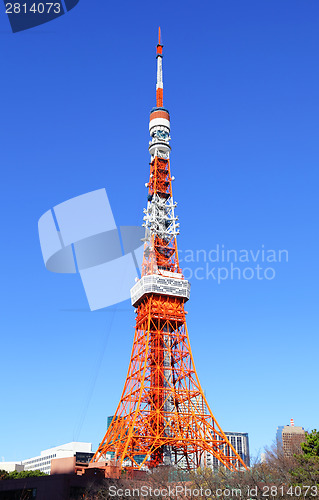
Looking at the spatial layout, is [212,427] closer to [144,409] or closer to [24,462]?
[144,409]

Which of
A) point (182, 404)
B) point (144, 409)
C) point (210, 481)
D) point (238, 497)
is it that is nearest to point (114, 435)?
point (144, 409)

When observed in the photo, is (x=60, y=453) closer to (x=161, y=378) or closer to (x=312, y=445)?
(x=161, y=378)

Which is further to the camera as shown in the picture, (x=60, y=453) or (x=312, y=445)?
(x=60, y=453)

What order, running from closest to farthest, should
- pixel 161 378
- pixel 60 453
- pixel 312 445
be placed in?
pixel 312 445 → pixel 161 378 → pixel 60 453

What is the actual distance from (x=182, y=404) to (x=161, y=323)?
8.70m

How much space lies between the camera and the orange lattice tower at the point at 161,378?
49.7m

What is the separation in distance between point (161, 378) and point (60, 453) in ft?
260

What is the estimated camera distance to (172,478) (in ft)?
138

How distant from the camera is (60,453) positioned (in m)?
123

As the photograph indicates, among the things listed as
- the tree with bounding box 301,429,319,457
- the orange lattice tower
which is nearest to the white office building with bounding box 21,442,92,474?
the orange lattice tower

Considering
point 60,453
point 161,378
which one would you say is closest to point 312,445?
point 161,378

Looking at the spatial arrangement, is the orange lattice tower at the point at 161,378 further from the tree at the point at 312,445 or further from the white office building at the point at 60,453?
the white office building at the point at 60,453

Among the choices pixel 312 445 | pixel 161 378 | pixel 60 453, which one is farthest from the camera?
pixel 60 453

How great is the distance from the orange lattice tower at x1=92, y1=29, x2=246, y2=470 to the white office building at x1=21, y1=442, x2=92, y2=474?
240 feet
